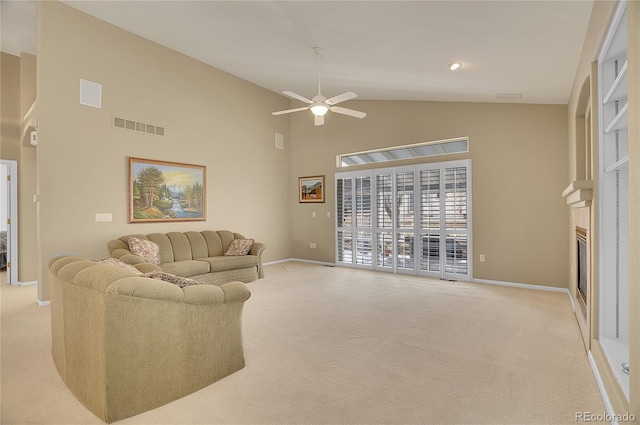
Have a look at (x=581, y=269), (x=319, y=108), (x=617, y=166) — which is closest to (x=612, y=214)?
(x=617, y=166)

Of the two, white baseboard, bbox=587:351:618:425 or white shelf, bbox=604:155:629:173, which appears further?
white shelf, bbox=604:155:629:173

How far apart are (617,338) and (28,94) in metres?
8.19

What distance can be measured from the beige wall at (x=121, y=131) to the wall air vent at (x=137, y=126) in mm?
66

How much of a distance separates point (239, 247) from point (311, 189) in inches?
98.6

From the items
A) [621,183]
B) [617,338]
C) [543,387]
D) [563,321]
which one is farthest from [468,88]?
[543,387]

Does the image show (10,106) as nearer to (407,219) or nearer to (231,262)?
(231,262)

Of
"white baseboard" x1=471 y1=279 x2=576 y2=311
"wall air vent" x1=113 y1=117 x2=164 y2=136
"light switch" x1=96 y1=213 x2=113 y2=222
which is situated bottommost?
"white baseboard" x1=471 y1=279 x2=576 y2=311

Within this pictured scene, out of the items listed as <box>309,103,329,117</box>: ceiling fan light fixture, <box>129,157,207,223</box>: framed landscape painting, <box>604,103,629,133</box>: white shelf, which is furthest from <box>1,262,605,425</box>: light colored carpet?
<box>309,103,329,117</box>: ceiling fan light fixture

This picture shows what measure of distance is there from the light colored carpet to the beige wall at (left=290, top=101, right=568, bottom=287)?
36.9 inches

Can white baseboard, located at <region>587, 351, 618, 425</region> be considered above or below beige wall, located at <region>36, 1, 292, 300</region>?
below

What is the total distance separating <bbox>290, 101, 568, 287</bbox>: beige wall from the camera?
4.86 metres

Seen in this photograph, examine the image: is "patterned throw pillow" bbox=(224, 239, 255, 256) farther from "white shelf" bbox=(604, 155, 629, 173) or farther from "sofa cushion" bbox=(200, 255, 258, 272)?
"white shelf" bbox=(604, 155, 629, 173)

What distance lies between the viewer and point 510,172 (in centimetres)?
521

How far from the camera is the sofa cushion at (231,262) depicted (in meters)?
5.19
